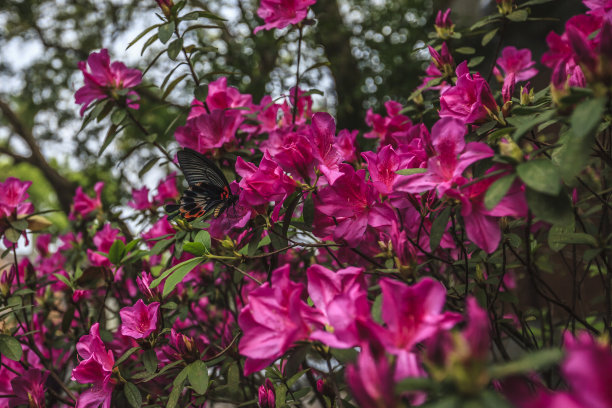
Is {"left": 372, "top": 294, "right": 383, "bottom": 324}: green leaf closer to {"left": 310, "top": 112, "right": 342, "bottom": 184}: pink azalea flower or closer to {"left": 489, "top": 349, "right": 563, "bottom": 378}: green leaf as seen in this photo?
{"left": 489, "top": 349, "right": 563, "bottom": 378}: green leaf

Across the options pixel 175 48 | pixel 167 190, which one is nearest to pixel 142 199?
pixel 167 190

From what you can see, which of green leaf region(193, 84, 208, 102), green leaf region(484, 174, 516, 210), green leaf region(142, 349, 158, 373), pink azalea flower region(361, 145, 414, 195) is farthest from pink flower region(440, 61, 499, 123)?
green leaf region(142, 349, 158, 373)

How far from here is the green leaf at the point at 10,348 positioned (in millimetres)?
1129

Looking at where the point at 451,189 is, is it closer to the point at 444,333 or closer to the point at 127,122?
the point at 444,333

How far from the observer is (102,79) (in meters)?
1.32

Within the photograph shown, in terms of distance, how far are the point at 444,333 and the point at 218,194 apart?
0.61 m

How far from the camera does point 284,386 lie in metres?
1.04

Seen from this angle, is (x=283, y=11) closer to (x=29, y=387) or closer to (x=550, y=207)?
(x=550, y=207)

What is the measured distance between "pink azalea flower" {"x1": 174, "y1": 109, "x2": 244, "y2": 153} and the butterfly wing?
0.78ft

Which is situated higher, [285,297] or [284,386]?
[285,297]

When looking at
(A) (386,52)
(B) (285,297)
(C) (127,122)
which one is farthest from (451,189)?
(A) (386,52)

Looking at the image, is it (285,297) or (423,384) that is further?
(285,297)

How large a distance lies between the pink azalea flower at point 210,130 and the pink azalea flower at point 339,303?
2.14 ft

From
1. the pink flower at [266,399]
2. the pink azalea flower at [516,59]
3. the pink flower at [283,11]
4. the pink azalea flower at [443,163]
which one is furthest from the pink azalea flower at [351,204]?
the pink azalea flower at [516,59]
